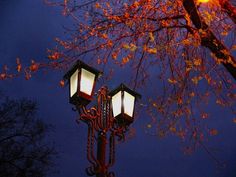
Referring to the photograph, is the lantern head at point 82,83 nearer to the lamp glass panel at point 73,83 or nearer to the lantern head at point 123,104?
the lamp glass panel at point 73,83

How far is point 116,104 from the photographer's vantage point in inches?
266

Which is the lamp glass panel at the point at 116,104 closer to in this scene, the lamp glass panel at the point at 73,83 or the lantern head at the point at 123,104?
the lantern head at the point at 123,104

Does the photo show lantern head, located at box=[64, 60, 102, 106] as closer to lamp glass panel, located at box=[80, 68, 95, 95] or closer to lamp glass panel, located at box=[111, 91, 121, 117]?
lamp glass panel, located at box=[80, 68, 95, 95]

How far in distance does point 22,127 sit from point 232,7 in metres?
16.6

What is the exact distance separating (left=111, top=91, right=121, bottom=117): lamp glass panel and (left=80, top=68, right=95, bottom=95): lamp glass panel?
0.59m

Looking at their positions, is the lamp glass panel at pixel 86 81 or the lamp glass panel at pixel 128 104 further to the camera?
the lamp glass panel at pixel 128 104

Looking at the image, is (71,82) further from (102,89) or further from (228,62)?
(228,62)

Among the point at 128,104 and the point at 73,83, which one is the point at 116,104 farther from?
the point at 73,83

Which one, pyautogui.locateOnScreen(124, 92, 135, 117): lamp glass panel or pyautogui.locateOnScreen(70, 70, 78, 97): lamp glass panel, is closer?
pyautogui.locateOnScreen(70, 70, 78, 97): lamp glass panel

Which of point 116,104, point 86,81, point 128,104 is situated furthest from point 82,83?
point 128,104

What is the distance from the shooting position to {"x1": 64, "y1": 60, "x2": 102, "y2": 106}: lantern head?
245 inches

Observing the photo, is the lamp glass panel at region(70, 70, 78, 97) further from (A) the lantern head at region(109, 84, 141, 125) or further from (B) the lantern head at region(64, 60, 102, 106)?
(A) the lantern head at region(109, 84, 141, 125)

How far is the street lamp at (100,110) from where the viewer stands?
20.2 feet

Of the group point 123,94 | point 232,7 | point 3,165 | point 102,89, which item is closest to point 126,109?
point 123,94
